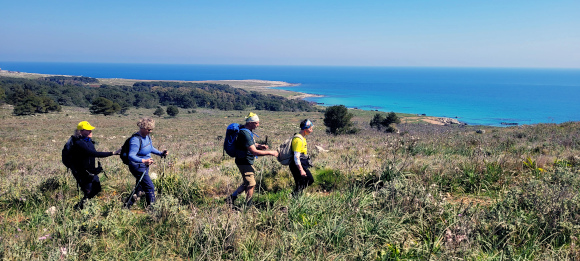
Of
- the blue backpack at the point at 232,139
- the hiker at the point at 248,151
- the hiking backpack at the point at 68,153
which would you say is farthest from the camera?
the blue backpack at the point at 232,139

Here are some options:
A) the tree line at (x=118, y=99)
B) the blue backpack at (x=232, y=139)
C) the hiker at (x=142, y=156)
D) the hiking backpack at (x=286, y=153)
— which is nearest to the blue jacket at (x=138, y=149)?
the hiker at (x=142, y=156)

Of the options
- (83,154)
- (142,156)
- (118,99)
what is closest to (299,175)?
A: (142,156)

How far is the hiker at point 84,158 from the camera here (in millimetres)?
4562

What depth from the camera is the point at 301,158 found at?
5199 mm

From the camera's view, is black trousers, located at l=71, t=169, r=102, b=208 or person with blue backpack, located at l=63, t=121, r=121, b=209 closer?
person with blue backpack, located at l=63, t=121, r=121, b=209

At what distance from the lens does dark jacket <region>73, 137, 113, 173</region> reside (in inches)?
179

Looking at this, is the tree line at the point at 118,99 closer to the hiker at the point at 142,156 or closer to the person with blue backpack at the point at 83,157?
the person with blue backpack at the point at 83,157

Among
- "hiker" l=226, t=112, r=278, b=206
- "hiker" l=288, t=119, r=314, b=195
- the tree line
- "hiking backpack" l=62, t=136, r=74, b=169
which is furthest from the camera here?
the tree line

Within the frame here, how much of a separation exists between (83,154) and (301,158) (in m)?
3.30

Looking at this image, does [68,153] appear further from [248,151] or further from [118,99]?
[118,99]

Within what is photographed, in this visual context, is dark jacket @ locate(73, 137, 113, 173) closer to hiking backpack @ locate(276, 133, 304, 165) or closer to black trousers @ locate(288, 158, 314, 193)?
hiking backpack @ locate(276, 133, 304, 165)

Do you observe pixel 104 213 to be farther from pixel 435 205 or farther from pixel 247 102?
pixel 247 102

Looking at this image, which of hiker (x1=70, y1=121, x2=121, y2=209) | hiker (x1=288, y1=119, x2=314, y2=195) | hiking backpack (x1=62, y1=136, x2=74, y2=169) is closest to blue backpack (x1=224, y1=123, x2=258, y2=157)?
hiker (x1=288, y1=119, x2=314, y2=195)

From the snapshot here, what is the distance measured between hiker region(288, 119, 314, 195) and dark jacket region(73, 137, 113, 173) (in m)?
2.94
